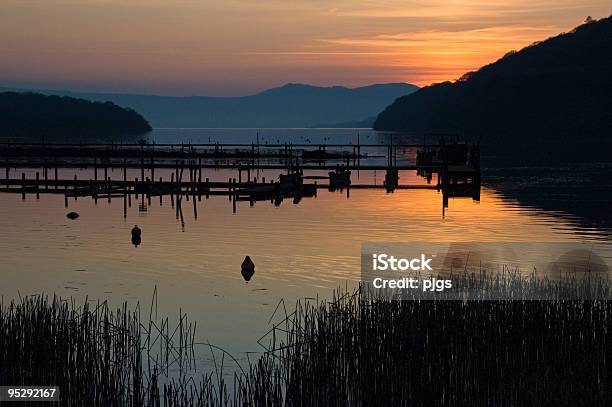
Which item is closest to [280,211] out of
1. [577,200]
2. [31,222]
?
[31,222]

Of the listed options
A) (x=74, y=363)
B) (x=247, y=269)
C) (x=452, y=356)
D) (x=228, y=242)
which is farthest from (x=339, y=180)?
(x=74, y=363)

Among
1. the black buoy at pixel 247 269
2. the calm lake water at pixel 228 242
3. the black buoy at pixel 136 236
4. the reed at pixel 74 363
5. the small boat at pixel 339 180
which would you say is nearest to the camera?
the reed at pixel 74 363

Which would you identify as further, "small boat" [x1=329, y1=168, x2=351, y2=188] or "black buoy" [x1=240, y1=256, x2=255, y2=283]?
"small boat" [x1=329, y1=168, x2=351, y2=188]

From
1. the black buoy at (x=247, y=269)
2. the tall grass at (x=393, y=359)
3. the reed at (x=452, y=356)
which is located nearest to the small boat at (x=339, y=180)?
the black buoy at (x=247, y=269)

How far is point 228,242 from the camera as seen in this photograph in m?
41.3

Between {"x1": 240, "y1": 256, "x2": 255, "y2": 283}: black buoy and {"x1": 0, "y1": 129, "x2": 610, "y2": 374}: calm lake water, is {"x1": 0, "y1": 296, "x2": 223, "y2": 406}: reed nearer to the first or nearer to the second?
{"x1": 0, "y1": 129, "x2": 610, "y2": 374}: calm lake water

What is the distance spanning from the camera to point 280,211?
2169 inches

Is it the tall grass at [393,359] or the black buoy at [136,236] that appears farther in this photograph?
the black buoy at [136,236]

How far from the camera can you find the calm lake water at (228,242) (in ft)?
91.5

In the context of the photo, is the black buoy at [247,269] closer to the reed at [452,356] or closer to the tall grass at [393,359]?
the tall grass at [393,359]

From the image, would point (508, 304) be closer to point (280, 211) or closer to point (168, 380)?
point (168, 380)

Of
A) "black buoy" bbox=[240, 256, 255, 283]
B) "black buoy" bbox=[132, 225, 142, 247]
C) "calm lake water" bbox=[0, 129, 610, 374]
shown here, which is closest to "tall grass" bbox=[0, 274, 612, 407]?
"calm lake water" bbox=[0, 129, 610, 374]

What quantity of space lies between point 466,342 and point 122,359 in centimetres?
566

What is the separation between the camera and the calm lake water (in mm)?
27875
